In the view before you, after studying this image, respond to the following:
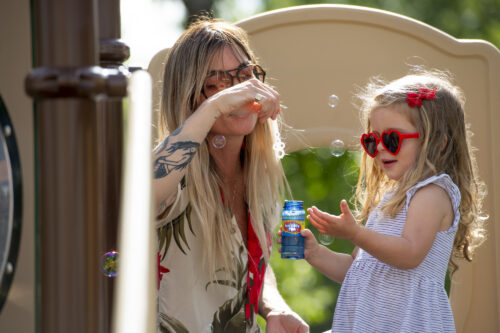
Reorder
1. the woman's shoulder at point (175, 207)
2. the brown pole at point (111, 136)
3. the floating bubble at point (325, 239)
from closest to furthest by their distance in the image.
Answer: the brown pole at point (111, 136) → the woman's shoulder at point (175, 207) → the floating bubble at point (325, 239)

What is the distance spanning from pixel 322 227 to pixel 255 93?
59 cm

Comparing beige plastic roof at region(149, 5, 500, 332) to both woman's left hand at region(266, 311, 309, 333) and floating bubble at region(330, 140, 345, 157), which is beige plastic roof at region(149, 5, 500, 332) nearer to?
floating bubble at region(330, 140, 345, 157)

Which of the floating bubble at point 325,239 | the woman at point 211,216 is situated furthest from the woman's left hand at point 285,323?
the floating bubble at point 325,239

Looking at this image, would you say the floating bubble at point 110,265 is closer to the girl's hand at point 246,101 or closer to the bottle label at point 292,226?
the girl's hand at point 246,101

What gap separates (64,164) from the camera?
3.25 ft

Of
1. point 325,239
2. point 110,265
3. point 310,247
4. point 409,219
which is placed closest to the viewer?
point 110,265

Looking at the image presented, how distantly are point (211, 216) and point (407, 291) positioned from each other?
0.88m

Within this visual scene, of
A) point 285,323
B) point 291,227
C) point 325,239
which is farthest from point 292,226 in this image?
point 325,239

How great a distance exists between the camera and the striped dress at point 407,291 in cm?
272

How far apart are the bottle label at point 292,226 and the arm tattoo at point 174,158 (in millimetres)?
598

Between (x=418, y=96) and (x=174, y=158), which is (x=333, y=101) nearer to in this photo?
(x=418, y=96)

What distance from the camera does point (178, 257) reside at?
2641 mm

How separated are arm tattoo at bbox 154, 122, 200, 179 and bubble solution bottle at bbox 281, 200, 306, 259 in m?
0.55

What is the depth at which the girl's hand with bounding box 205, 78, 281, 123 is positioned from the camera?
2393 millimetres
